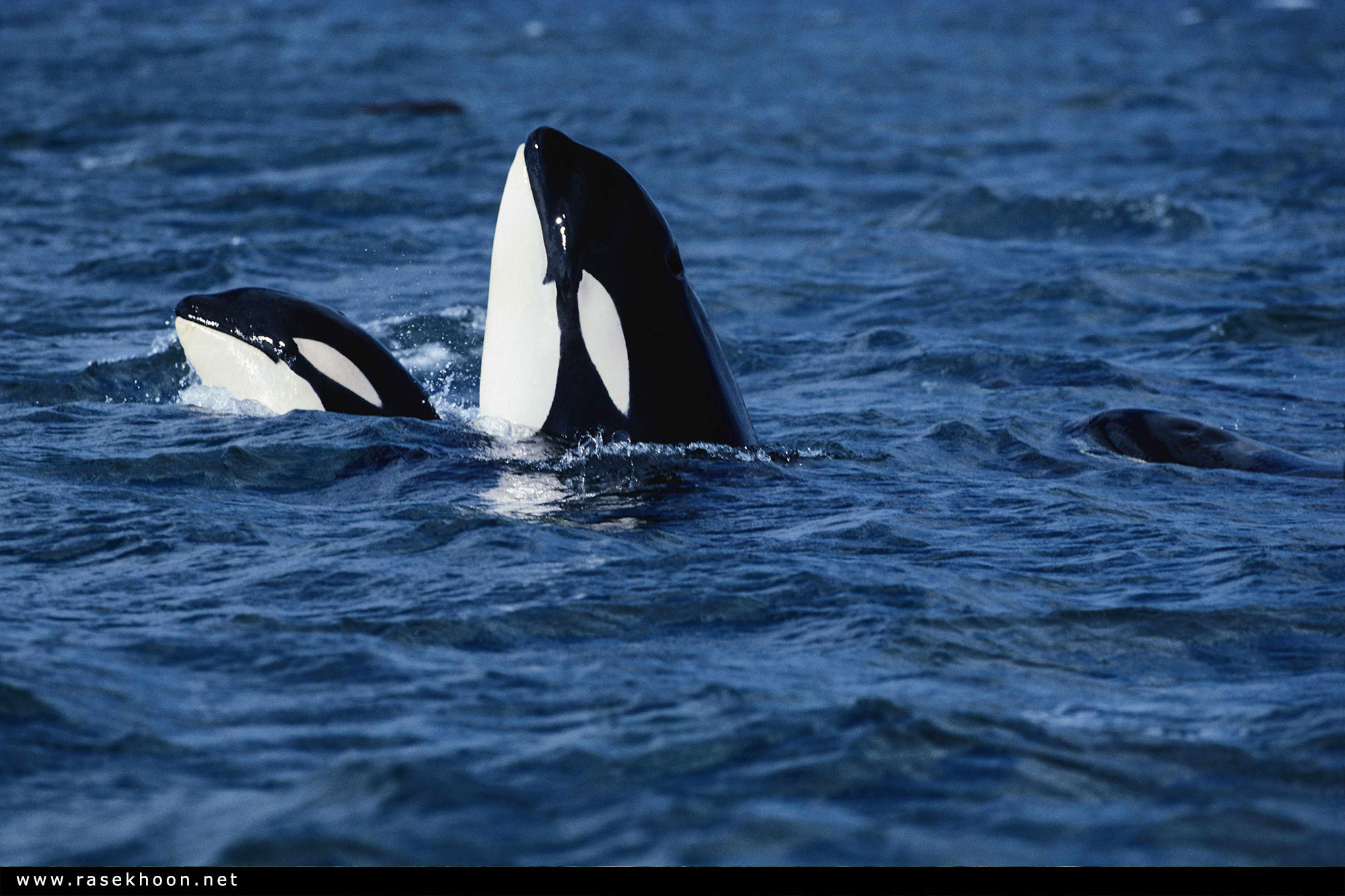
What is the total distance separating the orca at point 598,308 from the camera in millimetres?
7805

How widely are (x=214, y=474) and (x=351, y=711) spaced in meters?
3.15

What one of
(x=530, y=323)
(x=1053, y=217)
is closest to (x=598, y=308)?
(x=530, y=323)

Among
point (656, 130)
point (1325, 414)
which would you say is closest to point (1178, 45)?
point (656, 130)

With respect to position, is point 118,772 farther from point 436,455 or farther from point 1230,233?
point 1230,233

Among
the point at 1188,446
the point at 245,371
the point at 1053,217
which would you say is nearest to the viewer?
the point at 245,371

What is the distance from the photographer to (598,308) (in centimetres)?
780

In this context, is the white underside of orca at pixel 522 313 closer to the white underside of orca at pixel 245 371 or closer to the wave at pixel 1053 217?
the white underside of orca at pixel 245 371

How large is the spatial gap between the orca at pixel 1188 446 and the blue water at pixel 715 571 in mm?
182

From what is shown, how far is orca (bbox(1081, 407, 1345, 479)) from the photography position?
29.6 ft

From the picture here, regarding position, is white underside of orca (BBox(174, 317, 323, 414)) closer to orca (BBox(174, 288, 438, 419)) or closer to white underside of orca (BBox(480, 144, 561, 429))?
orca (BBox(174, 288, 438, 419))

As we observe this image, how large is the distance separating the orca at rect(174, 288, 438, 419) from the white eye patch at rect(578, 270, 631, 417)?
1471mm

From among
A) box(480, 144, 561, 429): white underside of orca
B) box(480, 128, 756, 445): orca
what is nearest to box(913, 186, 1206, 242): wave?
box(480, 128, 756, 445): orca

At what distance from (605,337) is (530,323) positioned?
38cm

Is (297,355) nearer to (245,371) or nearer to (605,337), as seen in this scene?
(245,371)
